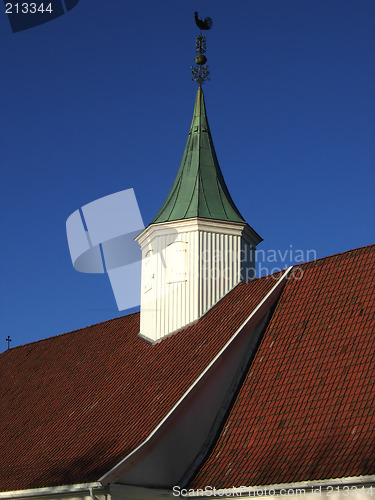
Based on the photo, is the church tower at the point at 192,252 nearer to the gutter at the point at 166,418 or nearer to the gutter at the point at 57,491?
the gutter at the point at 166,418

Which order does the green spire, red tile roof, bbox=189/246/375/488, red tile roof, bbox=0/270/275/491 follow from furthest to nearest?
the green spire, red tile roof, bbox=0/270/275/491, red tile roof, bbox=189/246/375/488

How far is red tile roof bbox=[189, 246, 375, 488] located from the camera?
14320mm

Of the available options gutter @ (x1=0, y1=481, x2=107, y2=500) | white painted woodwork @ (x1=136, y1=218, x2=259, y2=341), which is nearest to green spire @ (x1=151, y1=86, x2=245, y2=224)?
white painted woodwork @ (x1=136, y1=218, x2=259, y2=341)

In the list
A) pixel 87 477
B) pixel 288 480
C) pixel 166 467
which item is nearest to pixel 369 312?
pixel 288 480

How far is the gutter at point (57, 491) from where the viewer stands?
15.1 meters

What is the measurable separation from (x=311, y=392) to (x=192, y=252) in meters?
6.08

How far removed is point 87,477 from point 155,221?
25.9 feet

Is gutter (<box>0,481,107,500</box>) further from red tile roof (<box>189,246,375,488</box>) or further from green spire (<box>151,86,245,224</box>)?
green spire (<box>151,86,245,224</box>)

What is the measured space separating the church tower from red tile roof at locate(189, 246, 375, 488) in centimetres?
261

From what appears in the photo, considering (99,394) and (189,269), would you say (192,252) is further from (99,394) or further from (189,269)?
(99,394)

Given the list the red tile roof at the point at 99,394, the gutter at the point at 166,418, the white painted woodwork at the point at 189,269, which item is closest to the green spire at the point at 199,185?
the white painted woodwork at the point at 189,269

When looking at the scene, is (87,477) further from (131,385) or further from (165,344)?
(165,344)

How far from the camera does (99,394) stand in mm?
19500

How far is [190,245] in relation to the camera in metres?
20.8
